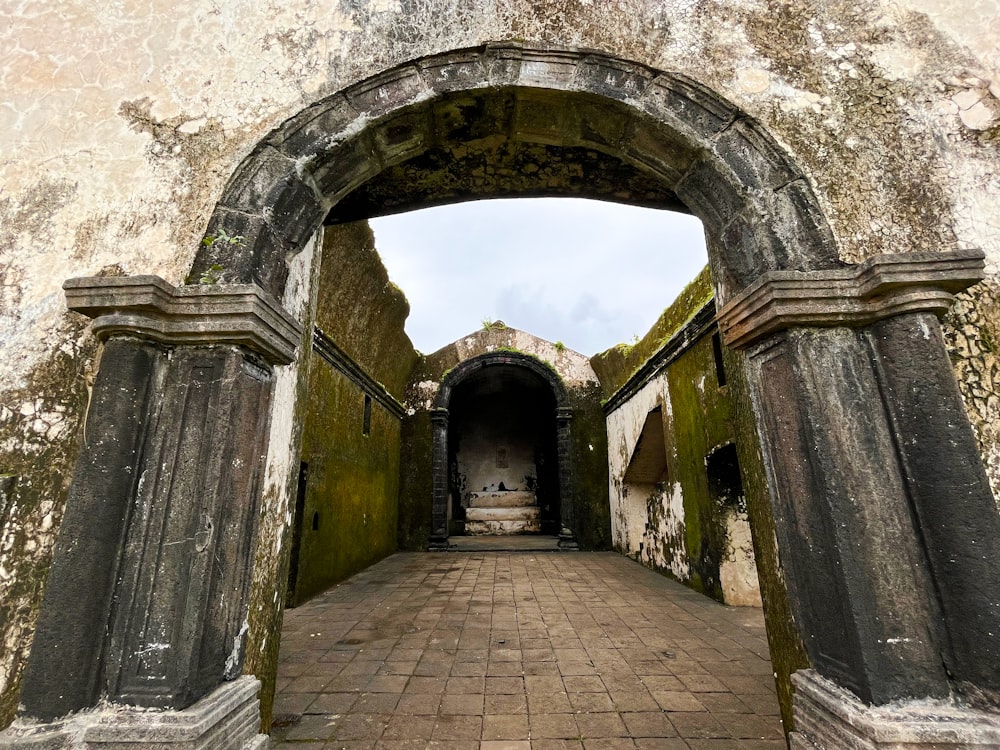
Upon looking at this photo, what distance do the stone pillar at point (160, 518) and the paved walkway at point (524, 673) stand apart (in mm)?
953

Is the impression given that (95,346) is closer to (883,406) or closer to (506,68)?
(506,68)

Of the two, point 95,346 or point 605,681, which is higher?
point 95,346

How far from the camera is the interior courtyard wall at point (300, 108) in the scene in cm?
188

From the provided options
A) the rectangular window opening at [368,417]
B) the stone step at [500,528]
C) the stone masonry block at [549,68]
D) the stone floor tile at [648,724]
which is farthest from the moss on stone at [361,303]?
the stone step at [500,528]

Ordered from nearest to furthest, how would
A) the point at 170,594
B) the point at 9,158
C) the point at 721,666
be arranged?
the point at 170,594
the point at 9,158
the point at 721,666

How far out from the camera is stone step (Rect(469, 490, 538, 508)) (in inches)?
541

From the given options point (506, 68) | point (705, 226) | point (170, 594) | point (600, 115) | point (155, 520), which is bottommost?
point (170, 594)

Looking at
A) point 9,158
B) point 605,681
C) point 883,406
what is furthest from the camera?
point 605,681

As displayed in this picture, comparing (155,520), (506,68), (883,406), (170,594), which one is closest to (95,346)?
(155,520)

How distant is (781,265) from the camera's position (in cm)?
192

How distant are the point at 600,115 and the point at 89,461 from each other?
257 cm

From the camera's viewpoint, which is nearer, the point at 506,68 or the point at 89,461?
the point at 89,461

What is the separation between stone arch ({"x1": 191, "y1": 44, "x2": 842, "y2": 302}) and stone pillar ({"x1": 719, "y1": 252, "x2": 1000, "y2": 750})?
278 mm

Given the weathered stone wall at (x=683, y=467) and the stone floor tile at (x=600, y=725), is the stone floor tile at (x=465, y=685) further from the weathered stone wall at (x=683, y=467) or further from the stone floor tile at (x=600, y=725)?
the weathered stone wall at (x=683, y=467)
